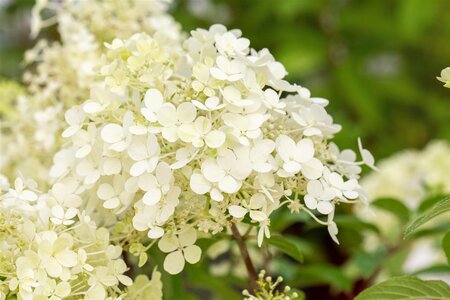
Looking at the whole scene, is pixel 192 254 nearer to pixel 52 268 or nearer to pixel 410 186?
pixel 52 268

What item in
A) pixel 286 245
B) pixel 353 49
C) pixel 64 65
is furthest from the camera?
pixel 353 49

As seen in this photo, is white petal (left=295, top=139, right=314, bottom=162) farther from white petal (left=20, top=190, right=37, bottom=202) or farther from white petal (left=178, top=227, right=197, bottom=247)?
white petal (left=20, top=190, right=37, bottom=202)

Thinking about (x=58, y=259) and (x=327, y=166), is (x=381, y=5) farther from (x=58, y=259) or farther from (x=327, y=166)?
(x=58, y=259)

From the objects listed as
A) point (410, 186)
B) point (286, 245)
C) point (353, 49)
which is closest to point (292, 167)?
point (286, 245)

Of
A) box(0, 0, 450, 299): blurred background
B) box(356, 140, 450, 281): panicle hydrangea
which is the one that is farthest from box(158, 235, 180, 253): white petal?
box(0, 0, 450, 299): blurred background

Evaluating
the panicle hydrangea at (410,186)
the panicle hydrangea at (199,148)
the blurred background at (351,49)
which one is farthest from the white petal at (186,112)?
the blurred background at (351,49)
